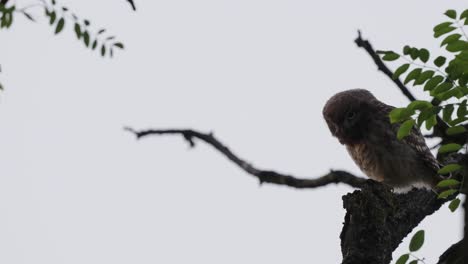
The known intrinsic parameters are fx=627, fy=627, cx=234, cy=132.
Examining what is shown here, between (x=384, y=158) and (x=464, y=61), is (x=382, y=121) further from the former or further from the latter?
(x=464, y=61)

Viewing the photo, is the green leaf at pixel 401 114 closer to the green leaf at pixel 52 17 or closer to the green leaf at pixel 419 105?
the green leaf at pixel 419 105

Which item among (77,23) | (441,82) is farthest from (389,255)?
(77,23)

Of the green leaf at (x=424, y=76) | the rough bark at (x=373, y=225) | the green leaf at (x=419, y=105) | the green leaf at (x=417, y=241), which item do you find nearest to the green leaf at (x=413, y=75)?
the green leaf at (x=424, y=76)

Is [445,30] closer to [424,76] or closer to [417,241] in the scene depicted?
[424,76]

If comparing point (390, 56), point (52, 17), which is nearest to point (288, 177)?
point (390, 56)

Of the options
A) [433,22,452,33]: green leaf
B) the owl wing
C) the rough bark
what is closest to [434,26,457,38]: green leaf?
[433,22,452,33]: green leaf

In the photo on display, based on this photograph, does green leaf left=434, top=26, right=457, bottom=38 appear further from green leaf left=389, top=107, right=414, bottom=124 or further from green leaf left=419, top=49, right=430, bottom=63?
green leaf left=389, top=107, right=414, bottom=124

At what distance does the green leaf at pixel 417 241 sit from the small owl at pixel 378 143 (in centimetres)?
287

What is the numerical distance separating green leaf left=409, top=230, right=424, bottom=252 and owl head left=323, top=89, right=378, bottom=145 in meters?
3.38

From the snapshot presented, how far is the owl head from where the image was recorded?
18.7 feet

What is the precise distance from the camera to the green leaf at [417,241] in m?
2.30

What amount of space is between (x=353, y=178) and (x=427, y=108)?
129 cm

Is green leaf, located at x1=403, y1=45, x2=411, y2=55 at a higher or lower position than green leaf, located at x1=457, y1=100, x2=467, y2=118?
higher

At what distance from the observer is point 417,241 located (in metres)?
2.30
